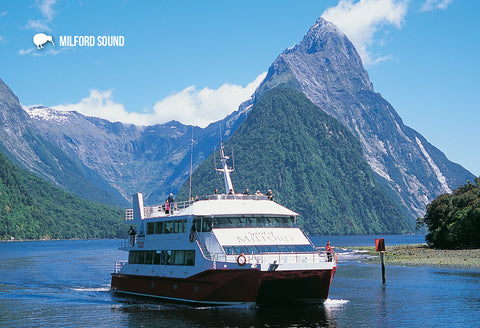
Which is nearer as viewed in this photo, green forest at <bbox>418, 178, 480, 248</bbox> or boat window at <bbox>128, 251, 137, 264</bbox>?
boat window at <bbox>128, 251, 137, 264</bbox>

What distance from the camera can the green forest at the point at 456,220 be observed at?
96812 millimetres

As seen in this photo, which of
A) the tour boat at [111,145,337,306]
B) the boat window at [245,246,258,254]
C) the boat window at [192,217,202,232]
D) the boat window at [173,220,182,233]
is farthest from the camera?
the boat window at [173,220,182,233]

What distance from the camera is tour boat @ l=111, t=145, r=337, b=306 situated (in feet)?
127

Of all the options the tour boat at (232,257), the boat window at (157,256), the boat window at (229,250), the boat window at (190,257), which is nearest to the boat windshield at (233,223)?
the tour boat at (232,257)

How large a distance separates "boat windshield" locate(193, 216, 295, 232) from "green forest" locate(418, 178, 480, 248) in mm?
61993

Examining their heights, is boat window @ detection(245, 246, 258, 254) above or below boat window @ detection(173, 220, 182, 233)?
below

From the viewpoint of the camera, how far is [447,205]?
374ft

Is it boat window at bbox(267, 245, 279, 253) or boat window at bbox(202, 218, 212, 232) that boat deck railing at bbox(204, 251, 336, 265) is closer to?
boat window at bbox(267, 245, 279, 253)

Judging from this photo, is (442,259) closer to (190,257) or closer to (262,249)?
(262,249)

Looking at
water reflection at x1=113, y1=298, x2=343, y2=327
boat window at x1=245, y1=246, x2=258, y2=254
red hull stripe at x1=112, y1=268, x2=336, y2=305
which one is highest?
boat window at x1=245, y1=246, x2=258, y2=254

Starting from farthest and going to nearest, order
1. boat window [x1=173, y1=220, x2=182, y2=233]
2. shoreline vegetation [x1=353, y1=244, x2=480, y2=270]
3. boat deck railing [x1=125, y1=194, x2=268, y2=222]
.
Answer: shoreline vegetation [x1=353, y1=244, x2=480, y2=270], boat deck railing [x1=125, y1=194, x2=268, y2=222], boat window [x1=173, y1=220, x2=182, y2=233]

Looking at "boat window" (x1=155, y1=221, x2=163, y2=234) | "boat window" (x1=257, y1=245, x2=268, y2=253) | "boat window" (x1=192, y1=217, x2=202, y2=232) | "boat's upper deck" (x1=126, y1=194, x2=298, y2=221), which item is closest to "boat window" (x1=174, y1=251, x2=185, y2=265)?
"boat window" (x1=192, y1=217, x2=202, y2=232)

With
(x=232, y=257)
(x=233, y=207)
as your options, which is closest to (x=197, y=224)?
(x=233, y=207)

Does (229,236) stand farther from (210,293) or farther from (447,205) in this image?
(447,205)
